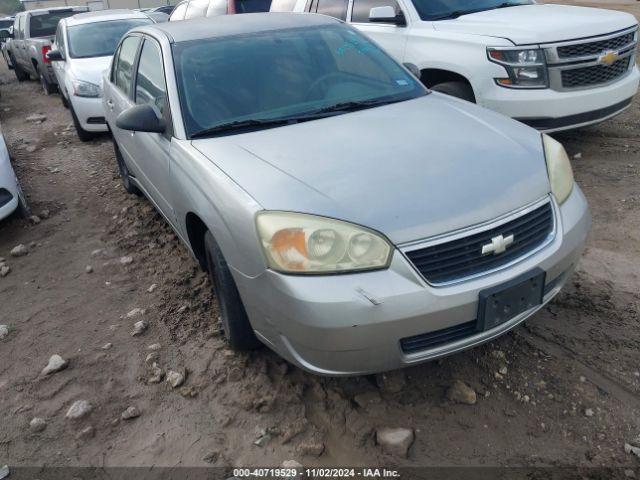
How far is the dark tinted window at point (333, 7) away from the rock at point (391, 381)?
4.68 m

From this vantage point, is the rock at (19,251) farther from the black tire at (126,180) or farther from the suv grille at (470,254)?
the suv grille at (470,254)

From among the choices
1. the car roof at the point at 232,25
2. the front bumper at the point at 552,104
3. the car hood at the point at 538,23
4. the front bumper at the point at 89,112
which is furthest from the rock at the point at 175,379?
the front bumper at the point at 89,112

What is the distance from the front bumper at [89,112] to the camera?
6.71 metres

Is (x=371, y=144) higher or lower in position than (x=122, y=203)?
higher

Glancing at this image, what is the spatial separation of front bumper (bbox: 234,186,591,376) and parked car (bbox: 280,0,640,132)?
266cm

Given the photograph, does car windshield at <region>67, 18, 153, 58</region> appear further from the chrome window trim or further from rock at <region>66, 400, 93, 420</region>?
the chrome window trim

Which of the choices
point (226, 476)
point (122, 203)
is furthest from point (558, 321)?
point (122, 203)

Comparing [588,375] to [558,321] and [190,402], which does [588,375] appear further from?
[190,402]

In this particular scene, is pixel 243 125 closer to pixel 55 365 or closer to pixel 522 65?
pixel 55 365

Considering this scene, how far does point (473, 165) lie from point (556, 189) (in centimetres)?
42

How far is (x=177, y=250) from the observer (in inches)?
159

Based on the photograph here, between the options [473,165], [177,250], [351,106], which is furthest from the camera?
[177,250]

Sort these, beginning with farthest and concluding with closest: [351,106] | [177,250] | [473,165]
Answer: [177,250] → [351,106] → [473,165]

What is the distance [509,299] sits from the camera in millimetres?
2102
